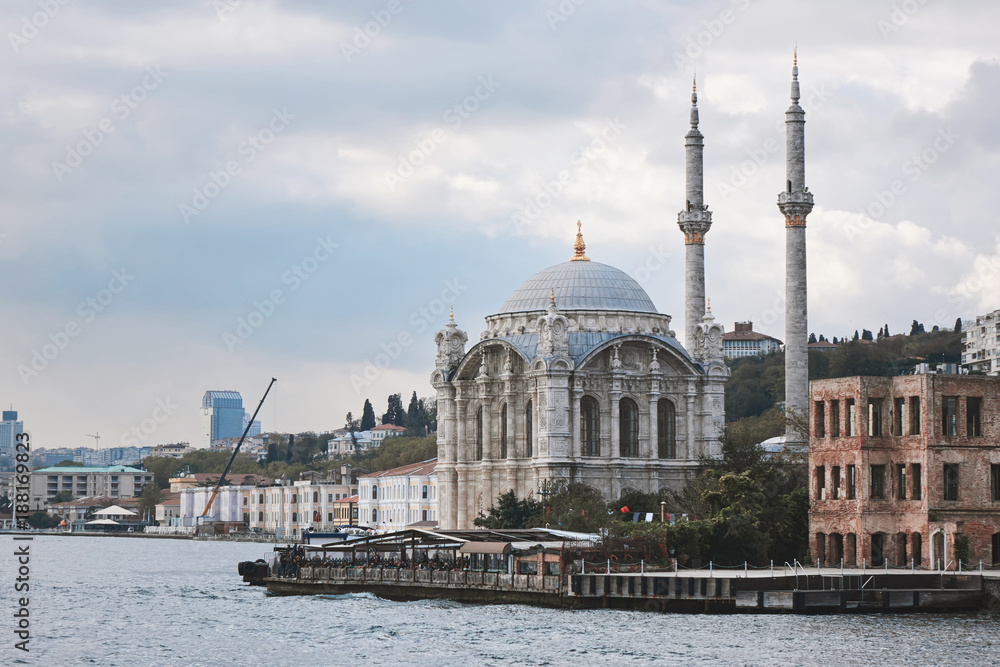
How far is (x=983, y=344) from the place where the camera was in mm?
147125

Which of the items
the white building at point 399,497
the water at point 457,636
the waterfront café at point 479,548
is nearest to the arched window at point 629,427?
the waterfront café at point 479,548

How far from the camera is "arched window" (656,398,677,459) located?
95062mm

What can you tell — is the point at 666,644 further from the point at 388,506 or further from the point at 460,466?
the point at 388,506

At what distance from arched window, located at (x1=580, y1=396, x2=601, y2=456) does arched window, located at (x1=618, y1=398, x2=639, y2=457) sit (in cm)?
165

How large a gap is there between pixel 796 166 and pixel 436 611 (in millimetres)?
42125

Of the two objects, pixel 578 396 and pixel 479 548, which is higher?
pixel 578 396

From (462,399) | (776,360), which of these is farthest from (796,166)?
(776,360)

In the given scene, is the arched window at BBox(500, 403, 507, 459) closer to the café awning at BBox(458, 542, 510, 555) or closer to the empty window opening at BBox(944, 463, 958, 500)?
the café awning at BBox(458, 542, 510, 555)

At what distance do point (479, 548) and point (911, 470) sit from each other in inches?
622

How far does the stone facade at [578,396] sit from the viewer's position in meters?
91.1

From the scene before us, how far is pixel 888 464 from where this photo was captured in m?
65.6

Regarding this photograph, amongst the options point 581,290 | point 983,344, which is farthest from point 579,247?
point 983,344

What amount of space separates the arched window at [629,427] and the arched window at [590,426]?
1651mm

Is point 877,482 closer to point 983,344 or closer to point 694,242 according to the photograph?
point 694,242
